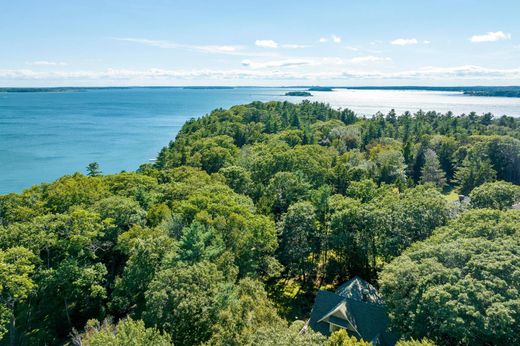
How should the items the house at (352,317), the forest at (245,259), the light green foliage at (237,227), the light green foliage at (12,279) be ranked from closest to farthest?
the forest at (245,259), the light green foliage at (12,279), the house at (352,317), the light green foliage at (237,227)

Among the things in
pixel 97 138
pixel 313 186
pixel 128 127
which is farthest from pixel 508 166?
pixel 128 127

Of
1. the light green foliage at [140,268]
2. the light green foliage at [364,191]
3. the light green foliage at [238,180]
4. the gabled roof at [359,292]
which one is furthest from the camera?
the light green foliage at [238,180]

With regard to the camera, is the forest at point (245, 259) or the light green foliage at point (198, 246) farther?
the light green foliage at point (198, 246)

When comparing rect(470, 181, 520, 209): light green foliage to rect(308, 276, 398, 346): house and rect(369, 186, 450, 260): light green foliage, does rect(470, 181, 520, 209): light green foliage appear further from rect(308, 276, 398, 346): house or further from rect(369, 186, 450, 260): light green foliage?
rect(308, 276, 398, 346): house

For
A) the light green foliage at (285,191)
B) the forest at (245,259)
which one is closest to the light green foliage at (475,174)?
the forest at (245,259)

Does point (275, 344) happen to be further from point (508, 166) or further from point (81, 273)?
point (508, 166)

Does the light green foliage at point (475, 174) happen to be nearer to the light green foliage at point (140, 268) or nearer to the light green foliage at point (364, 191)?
the light green foliage at point (364, 191)

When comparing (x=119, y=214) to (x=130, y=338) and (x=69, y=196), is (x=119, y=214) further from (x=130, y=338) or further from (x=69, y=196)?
(x=130, y=338)
